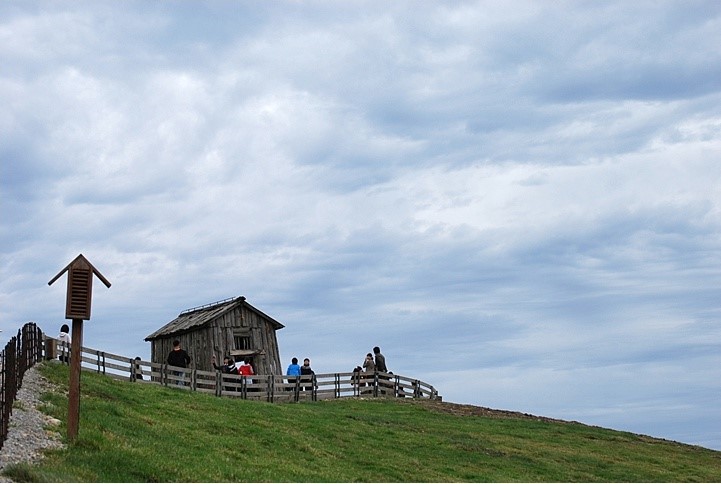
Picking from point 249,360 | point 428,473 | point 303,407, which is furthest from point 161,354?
point 428,473

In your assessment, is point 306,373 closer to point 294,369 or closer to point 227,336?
point 294,369

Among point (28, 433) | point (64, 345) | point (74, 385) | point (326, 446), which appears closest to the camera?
point (28, 433)

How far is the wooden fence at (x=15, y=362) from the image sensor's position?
1675cm

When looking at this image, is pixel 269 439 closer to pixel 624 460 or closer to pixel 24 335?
pixel 24 335

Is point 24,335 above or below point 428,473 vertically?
above

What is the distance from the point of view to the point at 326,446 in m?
24.0

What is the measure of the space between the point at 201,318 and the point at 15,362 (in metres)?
22.9

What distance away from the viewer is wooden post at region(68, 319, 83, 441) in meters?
17.1

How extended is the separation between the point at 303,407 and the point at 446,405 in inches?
346

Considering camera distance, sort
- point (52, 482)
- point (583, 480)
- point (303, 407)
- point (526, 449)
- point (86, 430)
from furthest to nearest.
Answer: point (303, 407)
point (526, 449)
point (583, 480)
point (86, 430)
point (52, 482)

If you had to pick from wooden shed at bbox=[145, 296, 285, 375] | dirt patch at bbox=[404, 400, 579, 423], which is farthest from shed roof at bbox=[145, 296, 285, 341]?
dirt patch at bbox=[404, 400, 579, 423]

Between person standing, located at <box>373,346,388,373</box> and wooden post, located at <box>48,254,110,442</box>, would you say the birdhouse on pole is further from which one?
person standing, located at <box>373,346,388,373</box>

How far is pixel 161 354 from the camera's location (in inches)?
1793

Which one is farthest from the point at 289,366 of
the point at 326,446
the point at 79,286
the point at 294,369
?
the point at 79,286
